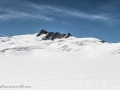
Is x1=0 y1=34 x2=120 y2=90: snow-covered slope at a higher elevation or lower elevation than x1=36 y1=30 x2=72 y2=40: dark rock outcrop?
lower

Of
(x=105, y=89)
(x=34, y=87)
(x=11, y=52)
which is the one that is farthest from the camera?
(x=11, y=52)

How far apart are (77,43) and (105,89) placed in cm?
5972

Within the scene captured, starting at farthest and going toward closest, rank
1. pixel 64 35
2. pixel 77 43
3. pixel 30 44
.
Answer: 1. pixel 64 35
2. pixel 30 44
3. pixel 77 43

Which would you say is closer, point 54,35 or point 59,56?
point 59,56

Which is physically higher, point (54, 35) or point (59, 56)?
point (54, 35)

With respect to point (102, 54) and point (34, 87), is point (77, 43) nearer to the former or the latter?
point (102, 54)

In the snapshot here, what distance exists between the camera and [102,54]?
190 ft

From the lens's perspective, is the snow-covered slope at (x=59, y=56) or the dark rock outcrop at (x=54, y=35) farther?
the dark rock outcrop at (x=54, y=35)

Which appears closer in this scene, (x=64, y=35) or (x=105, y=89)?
(x=105, y=89)

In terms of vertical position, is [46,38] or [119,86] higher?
[46,38]

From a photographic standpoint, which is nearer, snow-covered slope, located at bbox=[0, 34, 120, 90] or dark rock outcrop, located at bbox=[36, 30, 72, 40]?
snow-covered slope, located at bbox=[0, 34, 120, 90]

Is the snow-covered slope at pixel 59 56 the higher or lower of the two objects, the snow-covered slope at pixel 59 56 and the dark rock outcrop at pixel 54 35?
the lower

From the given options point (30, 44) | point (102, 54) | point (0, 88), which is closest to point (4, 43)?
point (30, 44)

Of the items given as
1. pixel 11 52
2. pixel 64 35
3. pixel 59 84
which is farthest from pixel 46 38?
pixel 59 84
